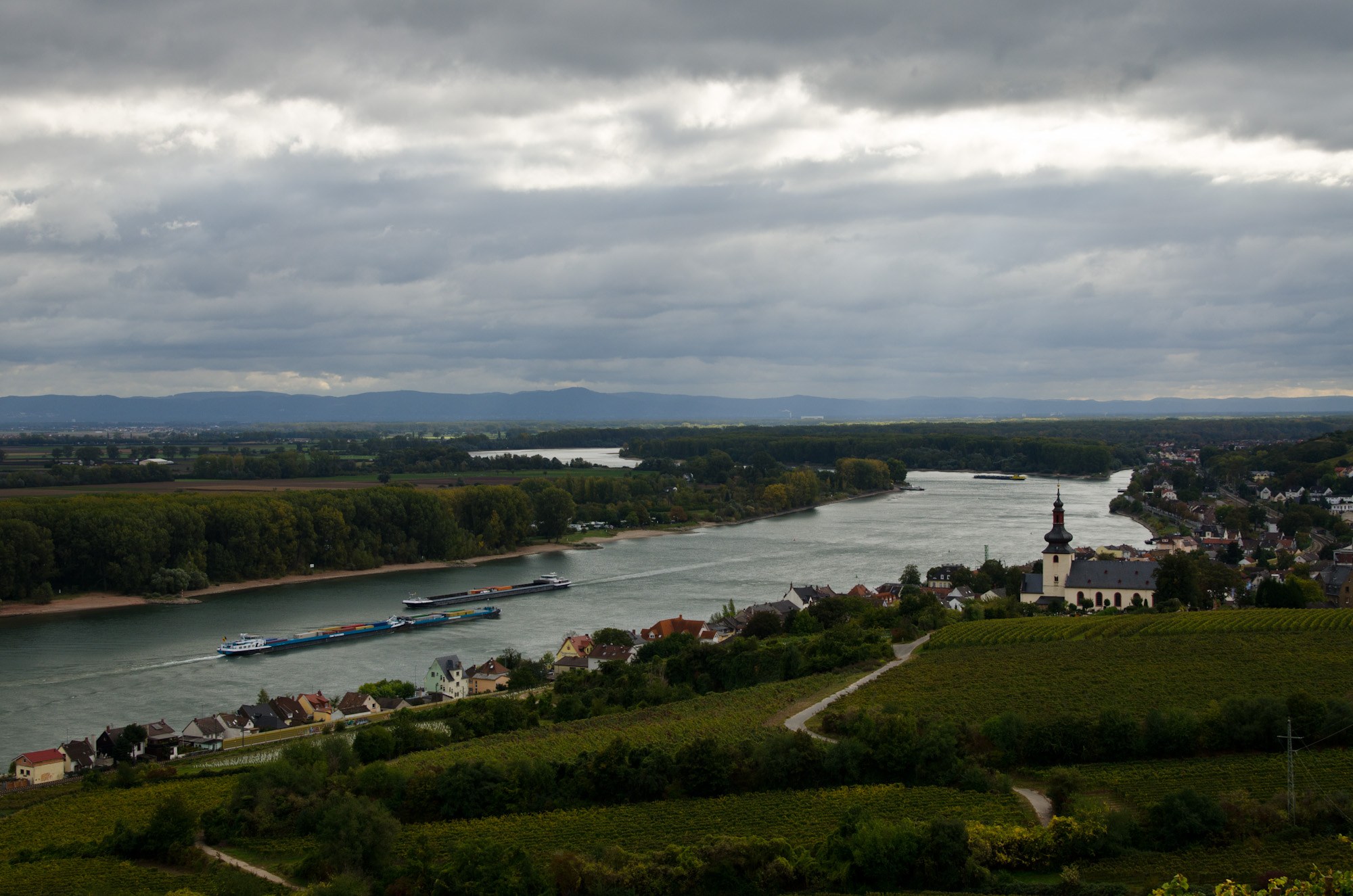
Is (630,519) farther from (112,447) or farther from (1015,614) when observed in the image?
(112,447)

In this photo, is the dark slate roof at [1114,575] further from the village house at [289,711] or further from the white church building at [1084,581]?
the village house at [289,711]

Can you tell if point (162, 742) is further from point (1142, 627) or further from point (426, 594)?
point (1142, 627)

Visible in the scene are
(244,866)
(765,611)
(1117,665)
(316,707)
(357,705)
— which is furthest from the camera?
(765,611)

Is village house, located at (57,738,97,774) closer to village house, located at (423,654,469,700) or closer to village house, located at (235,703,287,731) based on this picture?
village house, located at (235,703,287,731)

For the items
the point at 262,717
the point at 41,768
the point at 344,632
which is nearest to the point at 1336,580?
the point at 344,632

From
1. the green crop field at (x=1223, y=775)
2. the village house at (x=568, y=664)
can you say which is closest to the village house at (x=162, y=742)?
the village house at (x=568, y=664)

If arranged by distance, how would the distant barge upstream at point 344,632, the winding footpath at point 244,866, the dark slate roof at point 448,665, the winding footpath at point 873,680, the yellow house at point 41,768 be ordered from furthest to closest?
the distant barge upstream at point 344,632
the dark slate roof at point 448,665
the yellow house at point 41,768
the winding footpath at point 873,680
the winding footpath at point 244,866

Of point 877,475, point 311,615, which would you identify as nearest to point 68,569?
point 311,615
